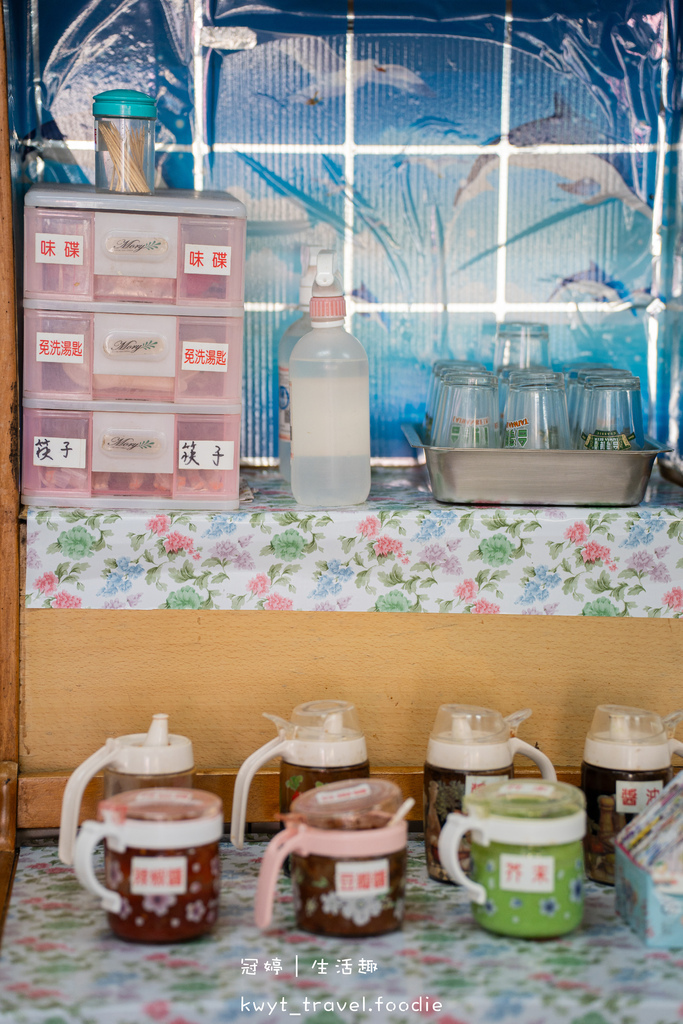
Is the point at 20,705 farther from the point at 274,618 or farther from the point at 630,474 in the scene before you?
the point at 630,474

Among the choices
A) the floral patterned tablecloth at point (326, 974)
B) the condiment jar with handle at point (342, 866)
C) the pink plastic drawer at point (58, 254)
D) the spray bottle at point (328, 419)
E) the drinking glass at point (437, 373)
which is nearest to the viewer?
the floral patterned tablecloth at point (326, 974)

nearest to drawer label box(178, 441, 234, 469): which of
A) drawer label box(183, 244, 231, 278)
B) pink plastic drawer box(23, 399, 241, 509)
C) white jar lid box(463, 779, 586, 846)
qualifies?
pink plastic drawer box(23, 399, 241, 509)

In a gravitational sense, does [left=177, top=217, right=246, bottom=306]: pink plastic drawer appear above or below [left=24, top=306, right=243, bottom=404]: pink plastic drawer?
above

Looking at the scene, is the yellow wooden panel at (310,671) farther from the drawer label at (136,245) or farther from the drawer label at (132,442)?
the drawer label at (136,245)

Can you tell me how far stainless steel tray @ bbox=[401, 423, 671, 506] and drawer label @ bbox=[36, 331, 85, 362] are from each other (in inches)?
18.3

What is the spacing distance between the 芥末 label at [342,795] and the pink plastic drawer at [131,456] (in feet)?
1.37

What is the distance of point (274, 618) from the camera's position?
1.39m

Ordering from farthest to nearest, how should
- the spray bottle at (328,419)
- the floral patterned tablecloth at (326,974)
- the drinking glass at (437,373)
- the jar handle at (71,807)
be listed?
the drinking glass at (437,373), the spray bottle at (328,419), the jar handle at (71,807), the floral patterned tablecloth at (326,974)

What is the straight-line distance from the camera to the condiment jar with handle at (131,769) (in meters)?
1.19

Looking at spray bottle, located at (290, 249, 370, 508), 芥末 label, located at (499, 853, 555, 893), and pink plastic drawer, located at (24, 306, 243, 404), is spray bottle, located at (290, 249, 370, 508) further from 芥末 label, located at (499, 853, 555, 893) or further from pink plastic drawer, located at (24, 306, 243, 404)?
芥末 label, located at (499, 853, 555, 893)

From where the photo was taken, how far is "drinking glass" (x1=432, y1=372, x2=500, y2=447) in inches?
56.1

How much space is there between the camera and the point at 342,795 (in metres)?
1.13

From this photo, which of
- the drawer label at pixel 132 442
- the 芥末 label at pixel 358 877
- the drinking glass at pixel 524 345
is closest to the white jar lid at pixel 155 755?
the 芥末 label at pixel 358 877

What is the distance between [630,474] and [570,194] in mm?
539
